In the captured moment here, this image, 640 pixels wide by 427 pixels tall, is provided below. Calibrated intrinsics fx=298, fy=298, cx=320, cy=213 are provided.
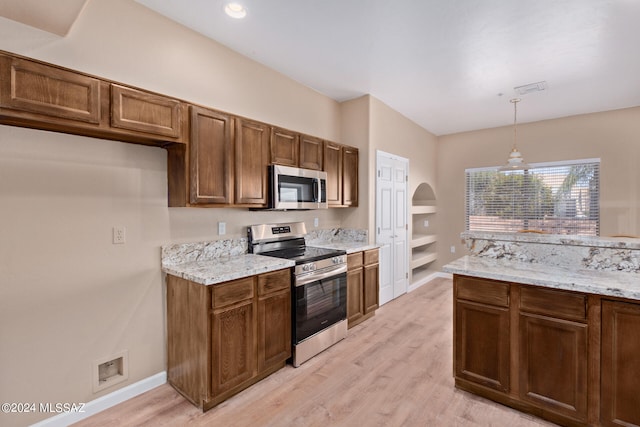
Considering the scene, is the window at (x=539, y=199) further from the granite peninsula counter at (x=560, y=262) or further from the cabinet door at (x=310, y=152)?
the cabinet door at (x=310, y=152)

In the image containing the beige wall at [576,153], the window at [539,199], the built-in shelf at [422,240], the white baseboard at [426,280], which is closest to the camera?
the beige wall at [576,153]

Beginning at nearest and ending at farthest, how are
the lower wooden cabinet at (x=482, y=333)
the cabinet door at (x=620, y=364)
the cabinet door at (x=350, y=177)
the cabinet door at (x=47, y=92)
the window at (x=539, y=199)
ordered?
the cabinet door at (x=47, y=92), the cabinet door at (x=620, y=364), the lower wooden cabinet at (x=482, y=333), the cabinet door at (x=350, y=177), the window at (x=539, y=199)

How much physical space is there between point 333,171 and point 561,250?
2394 millimetres

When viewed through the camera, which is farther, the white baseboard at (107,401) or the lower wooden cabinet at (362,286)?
the lower wooden cabinet at (362,286)

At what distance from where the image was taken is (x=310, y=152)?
3.42m

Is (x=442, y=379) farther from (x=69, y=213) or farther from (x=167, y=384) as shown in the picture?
(x=69, y=213)

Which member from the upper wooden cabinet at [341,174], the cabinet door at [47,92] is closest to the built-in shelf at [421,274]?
the upper wooden cabinet at [341,174]

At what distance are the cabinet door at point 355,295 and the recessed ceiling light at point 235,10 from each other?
2.68m

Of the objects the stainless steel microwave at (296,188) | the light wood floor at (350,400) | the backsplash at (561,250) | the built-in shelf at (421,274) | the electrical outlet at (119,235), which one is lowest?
the light wood floor at (350,400)

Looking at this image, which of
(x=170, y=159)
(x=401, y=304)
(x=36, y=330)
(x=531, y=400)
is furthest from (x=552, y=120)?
(x=36, y=330)

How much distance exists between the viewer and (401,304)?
4.50m

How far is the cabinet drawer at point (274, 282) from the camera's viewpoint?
7.98 ft

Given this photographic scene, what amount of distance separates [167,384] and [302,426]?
1.23 meters

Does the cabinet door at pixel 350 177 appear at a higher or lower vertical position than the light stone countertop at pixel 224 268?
higher
